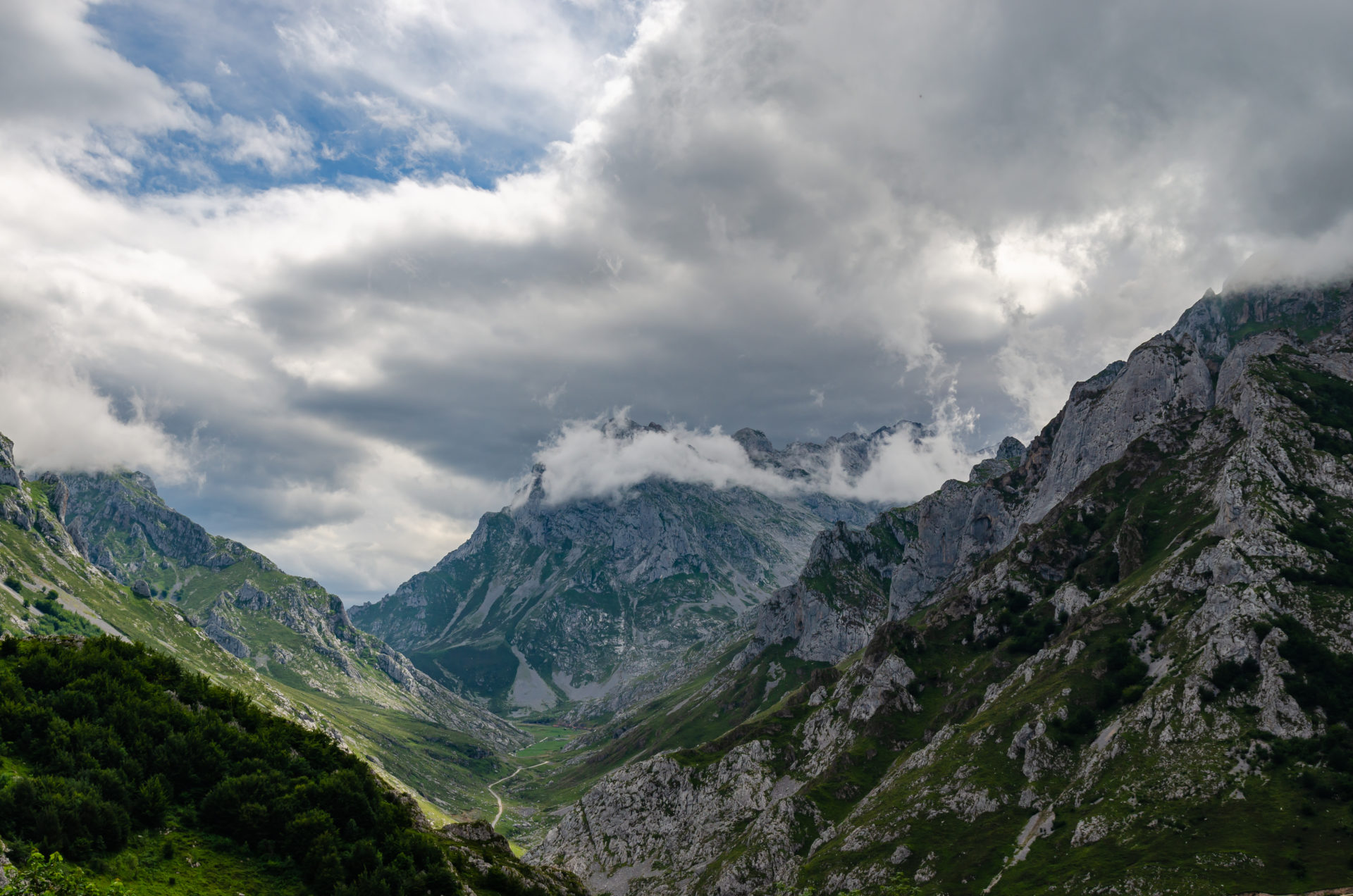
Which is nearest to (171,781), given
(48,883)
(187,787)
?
(187,787)

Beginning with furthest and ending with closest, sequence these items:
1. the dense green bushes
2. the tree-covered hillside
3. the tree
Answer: the tree-covered hillside < the dense green bushes < the tree

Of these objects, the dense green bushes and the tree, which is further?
the dense green bushes

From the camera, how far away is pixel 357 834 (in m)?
73.3

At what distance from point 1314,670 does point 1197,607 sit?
3355cm

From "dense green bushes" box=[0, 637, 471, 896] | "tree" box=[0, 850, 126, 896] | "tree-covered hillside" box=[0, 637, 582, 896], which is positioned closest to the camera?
"tree" box=[0, 850, 126, 896]

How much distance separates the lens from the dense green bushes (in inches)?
2265

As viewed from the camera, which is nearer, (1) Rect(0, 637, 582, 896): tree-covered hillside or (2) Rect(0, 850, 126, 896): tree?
(2) Rect(0, 850, 126, 896): tree

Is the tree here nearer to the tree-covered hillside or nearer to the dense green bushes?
the tree-covered hillside

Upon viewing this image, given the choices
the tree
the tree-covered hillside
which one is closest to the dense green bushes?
the tree-covered hillside

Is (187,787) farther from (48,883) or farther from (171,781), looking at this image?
(48,883)

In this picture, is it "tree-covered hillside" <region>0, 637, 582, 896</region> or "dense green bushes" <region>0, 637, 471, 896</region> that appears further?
"tree-covered hillside" <region>0, 637, 582, 896</region>

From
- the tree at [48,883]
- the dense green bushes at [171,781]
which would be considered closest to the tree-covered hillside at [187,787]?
the dense green bushes at [171,781]

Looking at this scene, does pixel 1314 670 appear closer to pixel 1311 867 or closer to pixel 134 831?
pixel 1311 867

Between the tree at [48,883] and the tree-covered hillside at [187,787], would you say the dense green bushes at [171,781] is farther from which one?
the tree at [48,883]
